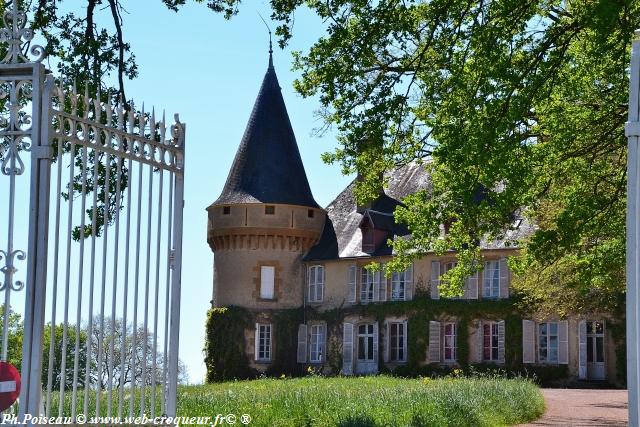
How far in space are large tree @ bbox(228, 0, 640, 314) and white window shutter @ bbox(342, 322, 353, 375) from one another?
17598mm

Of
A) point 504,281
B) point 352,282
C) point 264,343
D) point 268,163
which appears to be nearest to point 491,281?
point 504,281

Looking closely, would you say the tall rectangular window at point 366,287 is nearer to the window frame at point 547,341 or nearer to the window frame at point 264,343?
the window frame at point 264,343

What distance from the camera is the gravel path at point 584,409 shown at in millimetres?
14547

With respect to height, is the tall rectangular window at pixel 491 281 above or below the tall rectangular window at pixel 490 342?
above

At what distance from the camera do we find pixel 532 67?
490 inches

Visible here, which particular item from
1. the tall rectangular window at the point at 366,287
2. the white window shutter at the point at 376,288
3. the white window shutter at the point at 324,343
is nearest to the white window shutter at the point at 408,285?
the white window shutter at the point at 376,288

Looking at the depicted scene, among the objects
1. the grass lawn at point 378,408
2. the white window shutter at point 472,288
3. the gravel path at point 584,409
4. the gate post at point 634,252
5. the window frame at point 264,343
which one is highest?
the white window shutter at point 472,288

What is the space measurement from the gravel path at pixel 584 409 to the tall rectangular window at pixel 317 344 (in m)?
11.8

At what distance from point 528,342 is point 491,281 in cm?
225

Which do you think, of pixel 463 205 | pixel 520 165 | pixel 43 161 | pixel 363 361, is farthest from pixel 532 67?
pixel 363 361

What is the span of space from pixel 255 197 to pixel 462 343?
9053 millimetres

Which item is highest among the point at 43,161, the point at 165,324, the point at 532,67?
the point at 532,67

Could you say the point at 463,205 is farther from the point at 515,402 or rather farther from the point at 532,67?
the point at 515,402

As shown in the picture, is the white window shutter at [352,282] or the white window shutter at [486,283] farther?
the white window shutter at [352,282]
